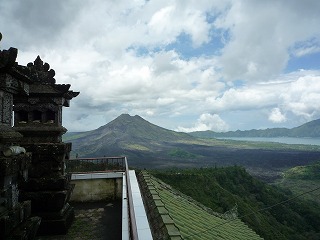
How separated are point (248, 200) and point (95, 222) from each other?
76.0 metres

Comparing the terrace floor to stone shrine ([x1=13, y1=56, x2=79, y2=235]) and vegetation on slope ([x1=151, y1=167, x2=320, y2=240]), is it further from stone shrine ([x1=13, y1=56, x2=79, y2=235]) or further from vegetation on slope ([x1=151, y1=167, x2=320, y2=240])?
vegetation on slope ([x1=151, y1=167, x2=320, y2=240])

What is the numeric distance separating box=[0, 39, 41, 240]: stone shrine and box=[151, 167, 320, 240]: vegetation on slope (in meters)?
49.5

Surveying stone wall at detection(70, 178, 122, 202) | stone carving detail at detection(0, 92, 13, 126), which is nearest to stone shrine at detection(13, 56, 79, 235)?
stone carving detail at detection(0, 92, 13, 126)

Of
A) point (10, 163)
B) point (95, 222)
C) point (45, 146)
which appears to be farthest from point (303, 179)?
point (10, 163)

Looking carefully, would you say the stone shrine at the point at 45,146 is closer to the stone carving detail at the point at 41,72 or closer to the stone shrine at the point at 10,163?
the stone carving detail at the point at 41,72

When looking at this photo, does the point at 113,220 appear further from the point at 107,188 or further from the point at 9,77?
the point at 9,77

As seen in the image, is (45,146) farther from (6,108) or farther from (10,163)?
(10,163)

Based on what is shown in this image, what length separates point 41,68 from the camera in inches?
393

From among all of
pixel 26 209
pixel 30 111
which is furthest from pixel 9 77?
pixel 30 111

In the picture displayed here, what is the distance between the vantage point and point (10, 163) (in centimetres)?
561

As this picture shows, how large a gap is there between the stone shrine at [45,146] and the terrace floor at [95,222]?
331mm

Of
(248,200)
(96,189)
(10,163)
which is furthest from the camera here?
(248,200)

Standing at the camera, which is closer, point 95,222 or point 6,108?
point 6,108

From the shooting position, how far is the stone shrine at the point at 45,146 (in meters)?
9.00
